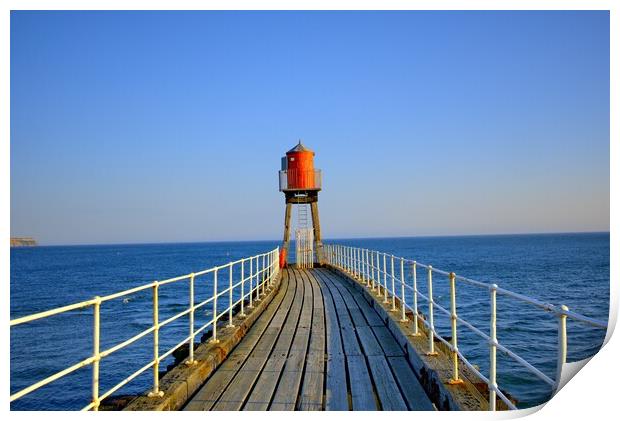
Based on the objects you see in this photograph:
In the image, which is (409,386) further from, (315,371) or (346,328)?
(346,328)

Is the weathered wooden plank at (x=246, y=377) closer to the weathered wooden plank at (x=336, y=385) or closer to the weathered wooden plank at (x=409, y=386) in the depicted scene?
the weathered wooden plank at (x=336, y=385)

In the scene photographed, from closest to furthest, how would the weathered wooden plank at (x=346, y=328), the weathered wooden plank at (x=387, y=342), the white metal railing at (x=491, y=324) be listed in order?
the white metal railing at (x=491, y=324)
the weathered wooden plank at (x=387, y=342)
the weathered wooden plank at (x=346, y=328)

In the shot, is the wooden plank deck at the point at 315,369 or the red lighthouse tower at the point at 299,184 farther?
the red lighthouse tower at the point at 299,184

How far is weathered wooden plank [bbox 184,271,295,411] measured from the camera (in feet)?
14.2

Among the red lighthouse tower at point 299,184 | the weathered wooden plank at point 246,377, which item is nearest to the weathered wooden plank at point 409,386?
the weathered wooden plank at point 246,377

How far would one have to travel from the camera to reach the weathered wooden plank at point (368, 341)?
612 centimetres

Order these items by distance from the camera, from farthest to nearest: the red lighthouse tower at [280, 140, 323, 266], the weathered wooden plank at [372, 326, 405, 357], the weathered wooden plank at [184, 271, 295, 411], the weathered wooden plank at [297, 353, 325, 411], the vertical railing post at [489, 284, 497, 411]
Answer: the red lighthouse tower at [280, 140, 323, 266] < the weathered wooden plank at [372, 326, 405, 357] < the weathered wooden plank at [184, 271, 295, 411] < the weathered wooden plank at [297, 353, 325, 411] < the vertical railing post at [489, 284, 497, 411]

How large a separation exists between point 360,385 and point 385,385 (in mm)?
233

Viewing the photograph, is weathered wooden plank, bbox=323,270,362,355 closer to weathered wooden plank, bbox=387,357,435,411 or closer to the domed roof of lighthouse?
weathered wooden plank, bbox=387,357,435,411

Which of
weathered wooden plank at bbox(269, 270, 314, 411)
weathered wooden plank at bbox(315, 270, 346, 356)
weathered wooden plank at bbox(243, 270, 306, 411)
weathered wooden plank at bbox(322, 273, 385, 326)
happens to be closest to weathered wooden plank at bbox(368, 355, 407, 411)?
weathered wooden plank at bbox(315, 270, 346, 356)

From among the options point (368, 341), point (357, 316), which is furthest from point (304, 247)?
point (368, 341)

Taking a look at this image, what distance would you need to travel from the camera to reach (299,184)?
63.8 ft

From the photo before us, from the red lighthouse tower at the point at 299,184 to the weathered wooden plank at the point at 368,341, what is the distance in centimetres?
1205
